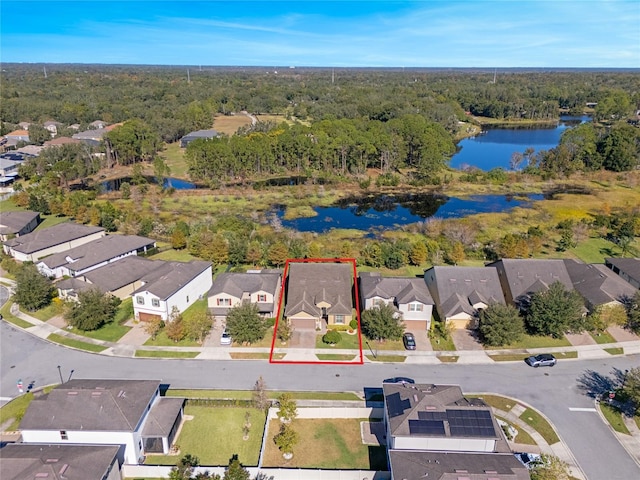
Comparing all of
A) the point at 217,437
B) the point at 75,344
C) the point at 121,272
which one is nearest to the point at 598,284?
the point at 217,437

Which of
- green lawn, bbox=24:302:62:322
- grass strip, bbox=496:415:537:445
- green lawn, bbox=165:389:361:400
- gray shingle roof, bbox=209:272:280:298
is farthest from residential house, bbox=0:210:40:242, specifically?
grass strip, bbox=496:415:537:445

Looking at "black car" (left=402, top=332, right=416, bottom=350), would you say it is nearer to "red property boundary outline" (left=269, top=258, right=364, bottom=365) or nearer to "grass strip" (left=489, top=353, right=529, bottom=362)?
"red property boundary outline" (left=269, top=258, right=364, bottom=365)

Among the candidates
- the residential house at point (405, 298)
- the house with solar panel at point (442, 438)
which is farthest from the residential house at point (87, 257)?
the house with solar panel at point (442, 438)

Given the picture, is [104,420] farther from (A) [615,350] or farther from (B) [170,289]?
(A) [615,350]

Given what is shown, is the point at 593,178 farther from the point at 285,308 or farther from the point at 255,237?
the point at 285,308

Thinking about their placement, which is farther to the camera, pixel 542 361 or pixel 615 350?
pixel 615 350

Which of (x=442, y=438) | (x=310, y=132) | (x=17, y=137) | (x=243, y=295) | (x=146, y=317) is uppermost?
(x=310, y=132)
